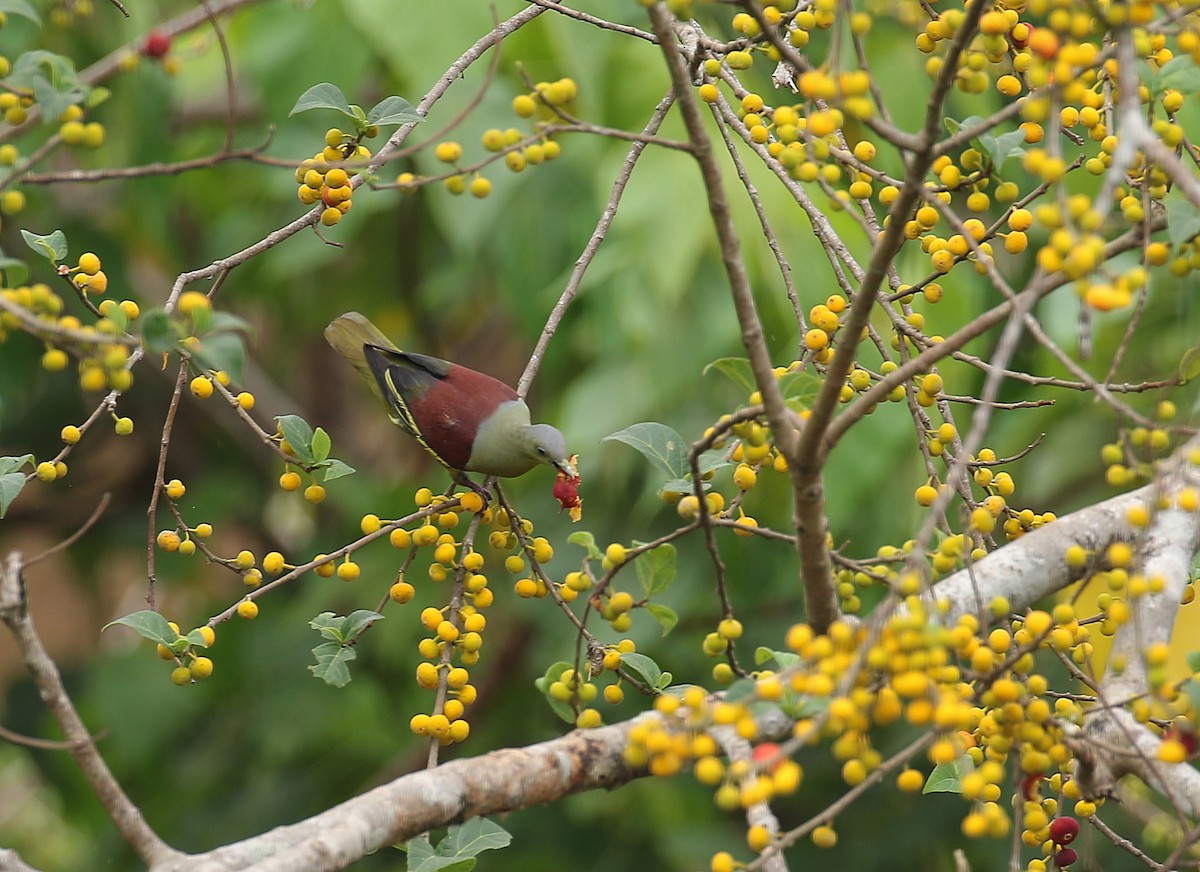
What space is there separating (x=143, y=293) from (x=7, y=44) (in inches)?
86.3

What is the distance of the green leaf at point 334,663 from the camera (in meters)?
1.85

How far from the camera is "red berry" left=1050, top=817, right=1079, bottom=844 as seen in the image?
1.69 meters

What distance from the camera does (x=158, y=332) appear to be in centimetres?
136

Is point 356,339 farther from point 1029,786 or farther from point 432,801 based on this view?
point 1029,786

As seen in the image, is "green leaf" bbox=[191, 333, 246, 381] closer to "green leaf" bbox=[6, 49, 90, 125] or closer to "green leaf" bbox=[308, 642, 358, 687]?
"green leaf" bbox=[6, 49, 90, 125]

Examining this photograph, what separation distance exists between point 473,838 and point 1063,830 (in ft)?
2.56

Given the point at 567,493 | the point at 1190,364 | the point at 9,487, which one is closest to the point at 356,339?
the point at 567,493

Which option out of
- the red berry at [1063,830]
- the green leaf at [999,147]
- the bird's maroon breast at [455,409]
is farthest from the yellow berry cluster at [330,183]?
the red berry at [1063,830]

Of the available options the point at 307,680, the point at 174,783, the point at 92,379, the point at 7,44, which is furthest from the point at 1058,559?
the point at 174,783

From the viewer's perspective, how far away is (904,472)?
3.66m

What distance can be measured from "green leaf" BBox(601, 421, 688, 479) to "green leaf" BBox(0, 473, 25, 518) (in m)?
0.79

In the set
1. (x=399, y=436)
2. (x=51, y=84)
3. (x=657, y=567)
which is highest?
(x=399, y=436)

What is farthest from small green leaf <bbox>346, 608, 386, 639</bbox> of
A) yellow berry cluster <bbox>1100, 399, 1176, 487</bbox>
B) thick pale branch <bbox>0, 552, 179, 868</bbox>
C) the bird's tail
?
yellow berry cluster <bbox>1100, 399, 1176, 487</bbox>

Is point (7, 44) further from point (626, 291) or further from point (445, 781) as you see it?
point (445, 781)
